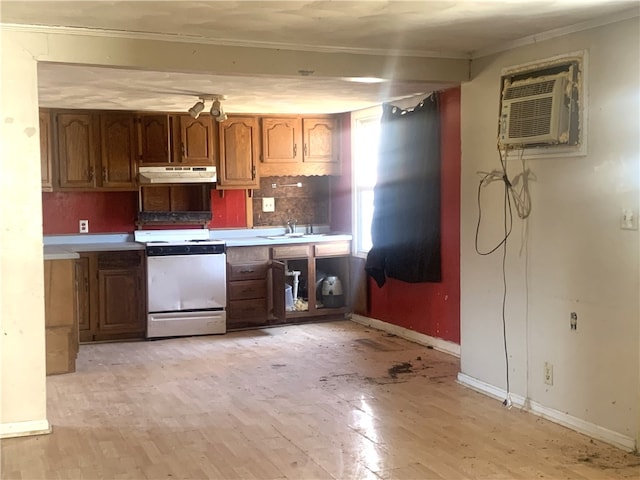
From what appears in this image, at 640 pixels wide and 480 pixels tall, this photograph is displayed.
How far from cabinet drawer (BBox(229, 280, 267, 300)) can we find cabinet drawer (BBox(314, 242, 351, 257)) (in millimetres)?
628

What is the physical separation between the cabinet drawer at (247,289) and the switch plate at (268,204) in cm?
95

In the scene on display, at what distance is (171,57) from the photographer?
155 inches

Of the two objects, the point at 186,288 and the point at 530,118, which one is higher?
the point at 530,118

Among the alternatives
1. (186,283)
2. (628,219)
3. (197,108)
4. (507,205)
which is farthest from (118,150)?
(628,219)

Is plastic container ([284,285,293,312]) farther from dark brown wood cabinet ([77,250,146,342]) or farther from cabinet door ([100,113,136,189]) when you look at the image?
cabinet door ([100,113,136,189])

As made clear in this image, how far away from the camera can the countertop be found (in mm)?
6438

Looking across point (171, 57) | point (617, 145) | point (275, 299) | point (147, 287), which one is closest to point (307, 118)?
point (275, 299)

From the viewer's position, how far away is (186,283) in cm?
653

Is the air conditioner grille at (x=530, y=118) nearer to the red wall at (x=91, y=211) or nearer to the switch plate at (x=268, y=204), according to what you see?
the switch plate at (x=268, y=204)

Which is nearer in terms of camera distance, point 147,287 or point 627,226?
point 627,226

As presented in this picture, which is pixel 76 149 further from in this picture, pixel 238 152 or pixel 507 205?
pixel 507 205

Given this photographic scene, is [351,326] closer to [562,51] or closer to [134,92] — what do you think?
[134,92]

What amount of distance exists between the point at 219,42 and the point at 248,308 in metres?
3.32

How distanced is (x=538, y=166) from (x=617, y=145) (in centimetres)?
56
